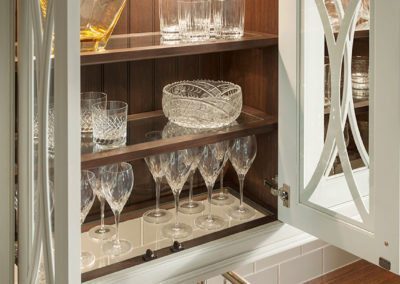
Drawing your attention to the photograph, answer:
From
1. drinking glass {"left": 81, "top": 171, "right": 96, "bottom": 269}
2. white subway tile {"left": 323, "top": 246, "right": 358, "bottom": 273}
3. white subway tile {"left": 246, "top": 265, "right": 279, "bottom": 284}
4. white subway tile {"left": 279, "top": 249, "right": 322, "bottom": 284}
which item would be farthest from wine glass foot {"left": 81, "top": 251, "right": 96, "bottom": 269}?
white subway tile {"left": 323, "top": 246, "right": 358, "bottom": 273}

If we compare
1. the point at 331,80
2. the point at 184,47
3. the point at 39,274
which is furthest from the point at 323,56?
the point at 39,274

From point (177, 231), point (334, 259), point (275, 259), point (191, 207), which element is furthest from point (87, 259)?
point (334, 259)

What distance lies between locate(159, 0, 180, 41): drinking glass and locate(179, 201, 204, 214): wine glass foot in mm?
404

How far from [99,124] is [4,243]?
0.30 meters

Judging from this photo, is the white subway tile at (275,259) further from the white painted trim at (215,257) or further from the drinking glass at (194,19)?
the drinking glass at (194,19)

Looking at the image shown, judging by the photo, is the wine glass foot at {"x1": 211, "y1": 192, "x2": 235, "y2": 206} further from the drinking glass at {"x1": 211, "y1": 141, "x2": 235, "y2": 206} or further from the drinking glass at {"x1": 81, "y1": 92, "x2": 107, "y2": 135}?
the drinking glass at {"x1": 81, "y1": 92, "x2": 107, "y2": 135}

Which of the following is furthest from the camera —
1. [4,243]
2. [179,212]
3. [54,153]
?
[179,212]

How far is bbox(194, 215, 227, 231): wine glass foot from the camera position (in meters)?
1.42

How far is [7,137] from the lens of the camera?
48.6 inches

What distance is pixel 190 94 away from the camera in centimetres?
151

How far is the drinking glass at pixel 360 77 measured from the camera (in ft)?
3.82

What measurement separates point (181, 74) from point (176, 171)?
31 cm

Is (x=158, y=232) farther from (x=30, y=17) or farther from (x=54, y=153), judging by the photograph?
(x=30, y=17)
